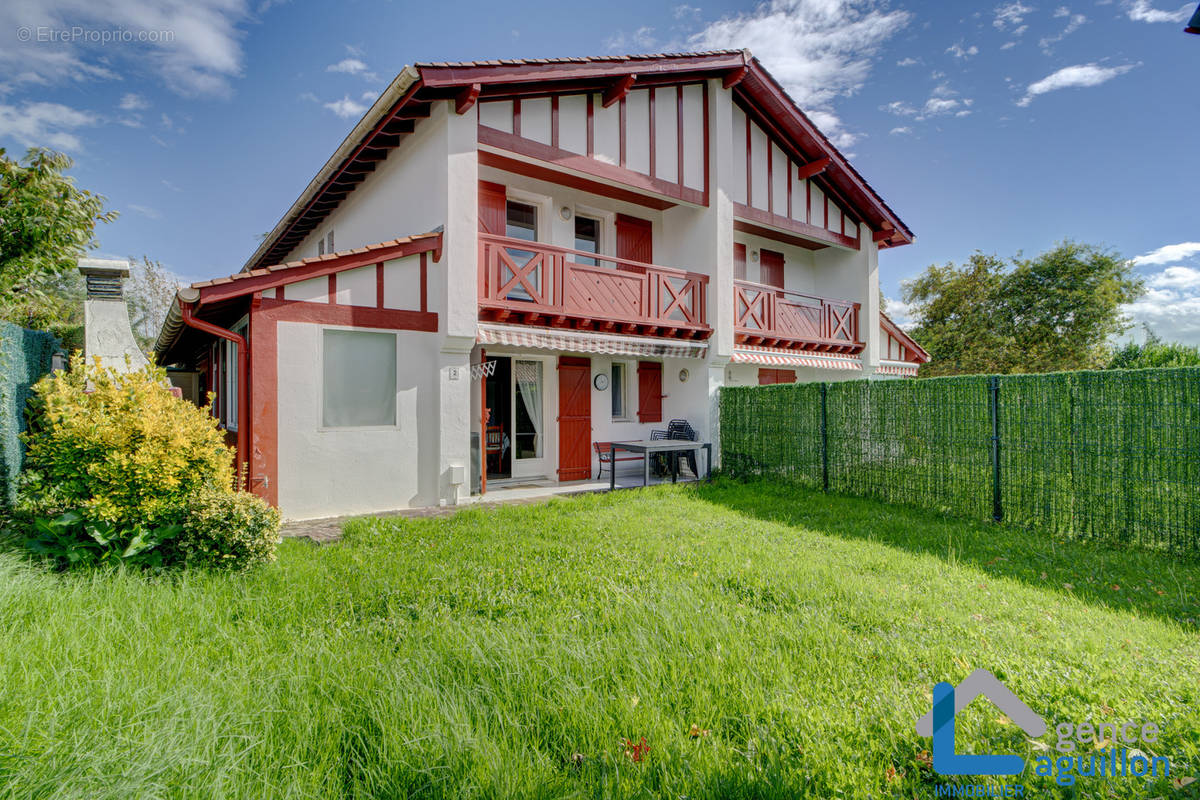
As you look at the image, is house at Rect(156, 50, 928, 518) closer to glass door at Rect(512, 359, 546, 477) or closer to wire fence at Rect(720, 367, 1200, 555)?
glass door at Rect(512, 359, 546, 477)

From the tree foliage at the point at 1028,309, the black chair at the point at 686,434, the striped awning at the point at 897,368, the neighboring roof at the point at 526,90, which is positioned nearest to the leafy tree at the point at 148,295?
the neighboring roof at the point at 526,90

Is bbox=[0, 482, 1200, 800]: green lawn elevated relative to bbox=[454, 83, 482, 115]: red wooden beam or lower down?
lower down

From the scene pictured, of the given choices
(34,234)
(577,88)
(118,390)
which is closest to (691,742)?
(118,390)

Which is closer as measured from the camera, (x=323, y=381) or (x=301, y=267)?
(x=301, y=267)

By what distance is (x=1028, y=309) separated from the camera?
2555cm

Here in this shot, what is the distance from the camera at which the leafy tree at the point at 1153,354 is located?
2094cm

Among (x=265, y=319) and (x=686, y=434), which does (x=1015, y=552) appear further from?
(x=265, y=319)

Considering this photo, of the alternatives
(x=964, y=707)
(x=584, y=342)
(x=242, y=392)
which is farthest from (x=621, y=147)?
(x=964, y=707)

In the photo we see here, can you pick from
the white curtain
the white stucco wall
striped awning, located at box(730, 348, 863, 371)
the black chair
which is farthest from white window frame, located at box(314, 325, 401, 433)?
striped awning, located at box(730, 348, 863, 371)

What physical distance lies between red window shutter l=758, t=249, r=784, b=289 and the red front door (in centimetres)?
720

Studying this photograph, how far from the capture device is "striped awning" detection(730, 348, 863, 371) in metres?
13.8

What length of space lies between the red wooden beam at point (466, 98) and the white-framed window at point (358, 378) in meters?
4.22

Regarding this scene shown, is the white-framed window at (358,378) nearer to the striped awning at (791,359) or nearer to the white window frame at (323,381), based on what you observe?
the white window frame at (323,381)

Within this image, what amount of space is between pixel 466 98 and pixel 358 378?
207 inches
